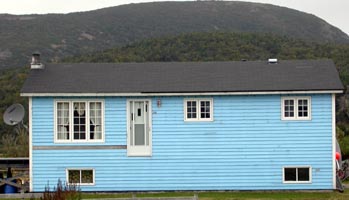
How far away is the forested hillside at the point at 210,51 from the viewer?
4944cm

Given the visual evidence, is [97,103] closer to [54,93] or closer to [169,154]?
[54,93]

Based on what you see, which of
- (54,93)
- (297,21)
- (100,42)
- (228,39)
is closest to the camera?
(54,93)

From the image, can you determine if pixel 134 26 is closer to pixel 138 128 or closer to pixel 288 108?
pixel 138 128

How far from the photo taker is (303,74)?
23.4m

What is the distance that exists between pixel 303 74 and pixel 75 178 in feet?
27.4

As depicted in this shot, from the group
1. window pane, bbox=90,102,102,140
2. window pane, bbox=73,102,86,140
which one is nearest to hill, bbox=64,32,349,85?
window pane, bbox=90,102,102,140

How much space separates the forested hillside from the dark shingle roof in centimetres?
2208

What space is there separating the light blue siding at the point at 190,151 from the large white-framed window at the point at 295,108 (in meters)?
0.17

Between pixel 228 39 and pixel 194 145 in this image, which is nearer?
pixel 194 145

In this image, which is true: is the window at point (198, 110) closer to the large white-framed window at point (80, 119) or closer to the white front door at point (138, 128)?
the white front door at point (138, 128)

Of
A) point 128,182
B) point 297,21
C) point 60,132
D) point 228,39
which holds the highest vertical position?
point 297,21

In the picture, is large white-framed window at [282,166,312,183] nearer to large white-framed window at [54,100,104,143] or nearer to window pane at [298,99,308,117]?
window pane at [298,99,308,117]

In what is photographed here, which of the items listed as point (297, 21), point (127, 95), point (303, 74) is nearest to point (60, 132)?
point (127, 95)

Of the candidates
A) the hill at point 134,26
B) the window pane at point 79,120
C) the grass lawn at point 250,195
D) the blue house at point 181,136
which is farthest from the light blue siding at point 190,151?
the hill at point 134,26
